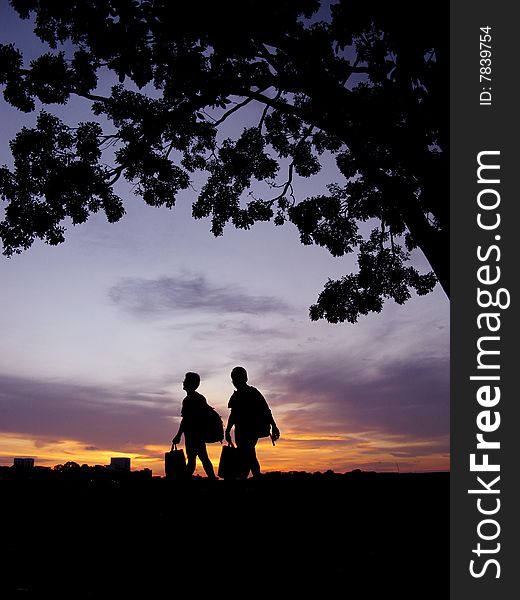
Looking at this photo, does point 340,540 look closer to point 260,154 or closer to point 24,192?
point 24,192

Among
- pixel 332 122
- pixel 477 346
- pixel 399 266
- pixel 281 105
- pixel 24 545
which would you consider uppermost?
pixel 281 105

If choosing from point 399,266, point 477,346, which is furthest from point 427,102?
point 477,346

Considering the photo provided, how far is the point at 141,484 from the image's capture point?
9359mm

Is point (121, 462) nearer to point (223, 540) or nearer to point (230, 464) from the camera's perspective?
point (230, 464)

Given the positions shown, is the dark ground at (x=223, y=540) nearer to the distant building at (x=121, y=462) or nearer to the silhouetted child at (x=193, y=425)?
the silhouetted child at (x=193, y=425)

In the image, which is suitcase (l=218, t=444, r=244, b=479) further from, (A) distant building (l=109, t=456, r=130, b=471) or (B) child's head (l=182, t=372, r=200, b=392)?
(A) distant building (l=109, t=456, r=130, b=471)

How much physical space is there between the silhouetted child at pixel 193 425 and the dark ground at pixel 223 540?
2849 mm

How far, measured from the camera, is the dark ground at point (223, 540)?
189 inches

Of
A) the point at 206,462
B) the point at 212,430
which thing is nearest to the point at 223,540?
the point at 212,430

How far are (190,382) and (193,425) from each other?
84cm

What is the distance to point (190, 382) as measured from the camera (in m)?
12.3

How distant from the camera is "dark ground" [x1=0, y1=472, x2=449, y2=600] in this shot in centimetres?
479

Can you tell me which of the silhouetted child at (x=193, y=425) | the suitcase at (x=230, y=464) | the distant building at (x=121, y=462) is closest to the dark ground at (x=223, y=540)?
the suitcase at (x=230, y=464)

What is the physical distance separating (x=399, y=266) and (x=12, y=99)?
425 inches
